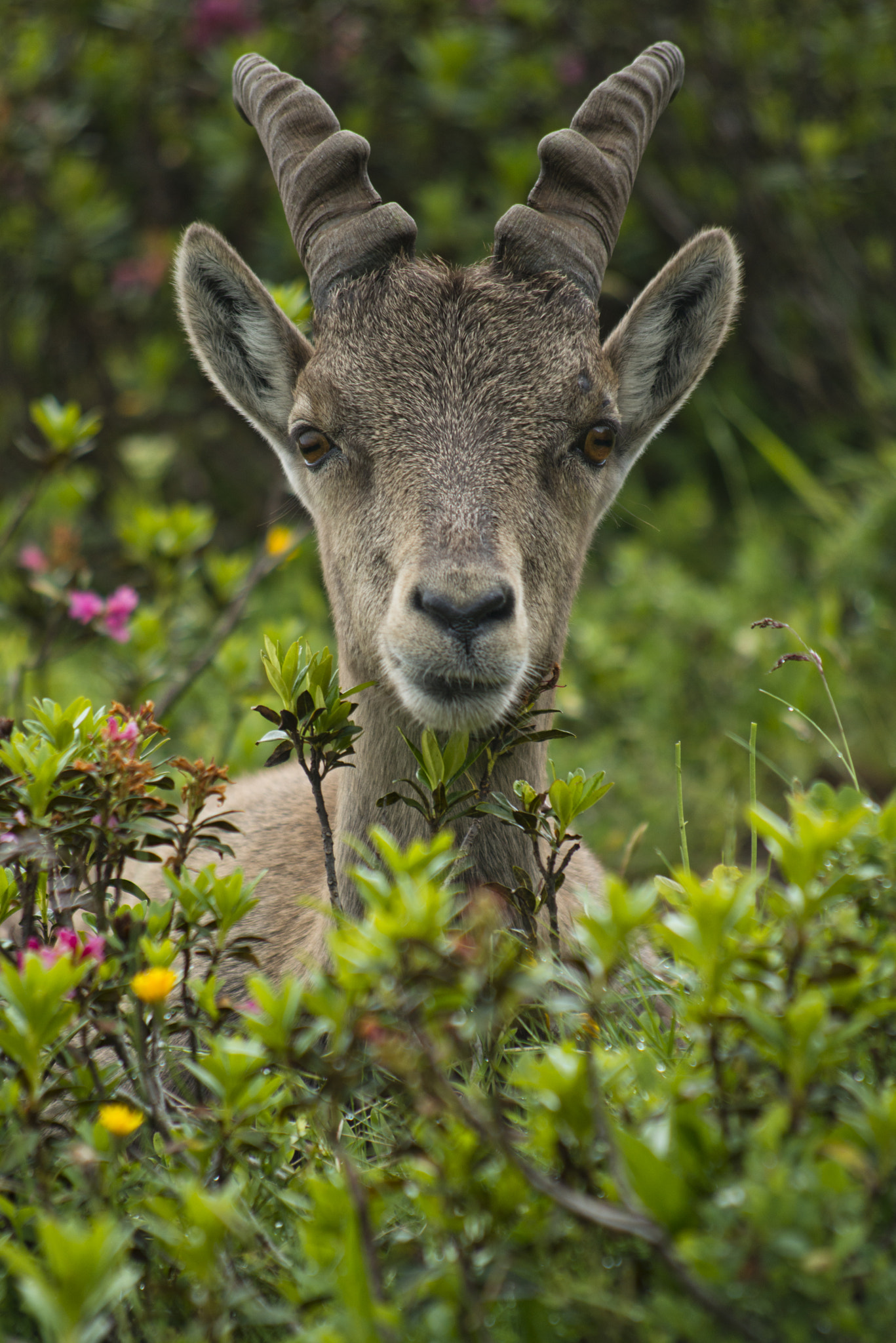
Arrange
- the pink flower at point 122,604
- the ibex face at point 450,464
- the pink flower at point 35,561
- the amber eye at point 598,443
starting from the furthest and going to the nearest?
1. the pink flower at point 35,561
2. the pink flower at point 122,604
3. the amber eye at point 598,443
4. the ibex face at point 450,464

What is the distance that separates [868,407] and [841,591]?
2.10 m

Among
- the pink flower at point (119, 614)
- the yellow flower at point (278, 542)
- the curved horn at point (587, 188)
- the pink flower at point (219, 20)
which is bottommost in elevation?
the pink flower at point (119, 614)

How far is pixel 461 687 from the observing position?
3193 mm

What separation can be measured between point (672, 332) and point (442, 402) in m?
1.26

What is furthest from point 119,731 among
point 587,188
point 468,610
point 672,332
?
point 672,332

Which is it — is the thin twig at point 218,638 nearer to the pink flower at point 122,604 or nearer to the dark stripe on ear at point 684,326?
the pink flower at point 122,604

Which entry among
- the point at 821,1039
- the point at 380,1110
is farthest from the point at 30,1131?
the point at 821,1039

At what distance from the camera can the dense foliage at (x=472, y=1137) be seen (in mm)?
1644

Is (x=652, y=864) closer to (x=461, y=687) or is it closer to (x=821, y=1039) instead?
(x=461, y=687)

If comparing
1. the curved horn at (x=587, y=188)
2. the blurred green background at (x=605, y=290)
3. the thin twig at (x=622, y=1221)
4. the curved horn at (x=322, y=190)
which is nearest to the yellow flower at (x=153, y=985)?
the thin twig at (x=622, y=1221)

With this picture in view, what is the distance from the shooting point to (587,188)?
A: 4.01 metres

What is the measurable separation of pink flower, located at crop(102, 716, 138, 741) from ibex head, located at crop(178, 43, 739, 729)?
2.61ft

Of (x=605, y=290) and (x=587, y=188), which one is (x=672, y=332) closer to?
(x=587, y=188)

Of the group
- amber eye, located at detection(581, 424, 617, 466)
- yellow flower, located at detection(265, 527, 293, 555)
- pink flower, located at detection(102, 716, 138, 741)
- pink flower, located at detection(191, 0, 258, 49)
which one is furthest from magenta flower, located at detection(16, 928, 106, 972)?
pink flower, located at detection(191, 0, 258, 49)
